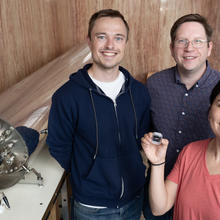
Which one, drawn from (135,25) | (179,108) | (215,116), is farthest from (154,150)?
(135,25)

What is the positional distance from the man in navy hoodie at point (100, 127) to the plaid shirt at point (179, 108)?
17cm

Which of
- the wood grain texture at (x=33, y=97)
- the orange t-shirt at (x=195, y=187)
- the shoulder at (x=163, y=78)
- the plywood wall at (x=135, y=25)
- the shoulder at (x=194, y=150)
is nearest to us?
the orange t-shirt at (x=195, y=187)

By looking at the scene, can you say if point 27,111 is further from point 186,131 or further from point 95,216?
point 186,131

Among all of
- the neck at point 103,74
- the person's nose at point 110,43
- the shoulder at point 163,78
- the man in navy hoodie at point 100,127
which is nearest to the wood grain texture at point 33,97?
the man in navy hoodie at point 100,127

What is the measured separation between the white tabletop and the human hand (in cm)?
45

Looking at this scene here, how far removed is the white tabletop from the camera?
3.45 feet

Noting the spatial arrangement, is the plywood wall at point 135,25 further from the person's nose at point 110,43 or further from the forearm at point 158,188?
the forearm at point 158,188

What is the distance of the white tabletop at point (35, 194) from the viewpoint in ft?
3.45

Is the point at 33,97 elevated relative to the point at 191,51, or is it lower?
lower

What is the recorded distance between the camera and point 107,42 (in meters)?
1.27

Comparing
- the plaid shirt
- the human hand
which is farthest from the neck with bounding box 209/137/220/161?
the plaid shirt

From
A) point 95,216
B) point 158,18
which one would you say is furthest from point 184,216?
point 158,18

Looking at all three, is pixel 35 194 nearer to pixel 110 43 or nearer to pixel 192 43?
pixel 110 43

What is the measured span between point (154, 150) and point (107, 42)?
0.54 metres
